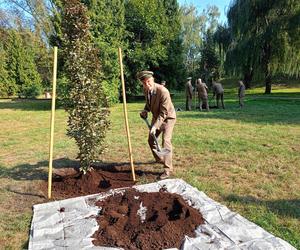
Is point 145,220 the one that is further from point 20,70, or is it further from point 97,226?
point 20,70

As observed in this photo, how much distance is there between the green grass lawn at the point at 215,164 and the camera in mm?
4531

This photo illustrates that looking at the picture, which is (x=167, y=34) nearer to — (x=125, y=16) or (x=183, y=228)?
(x=125, y=16)

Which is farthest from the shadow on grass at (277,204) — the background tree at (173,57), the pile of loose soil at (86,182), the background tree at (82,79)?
the background tree at (173,57)

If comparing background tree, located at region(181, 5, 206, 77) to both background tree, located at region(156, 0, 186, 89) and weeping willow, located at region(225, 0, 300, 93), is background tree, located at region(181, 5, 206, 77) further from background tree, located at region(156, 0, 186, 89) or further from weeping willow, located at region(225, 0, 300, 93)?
weeping willow, located at region(225, 0, 300, 93)

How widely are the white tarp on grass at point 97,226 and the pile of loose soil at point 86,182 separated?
0.60 metres

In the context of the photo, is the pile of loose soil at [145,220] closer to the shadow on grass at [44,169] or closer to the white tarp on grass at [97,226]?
the white tarp on grass at [97,226]

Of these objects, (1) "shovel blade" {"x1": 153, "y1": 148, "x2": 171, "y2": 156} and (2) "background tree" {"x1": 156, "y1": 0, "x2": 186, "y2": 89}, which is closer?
(1) "shovel blade" {"x1": 153, "y1": 148, "x2": 171, "y2": 156}

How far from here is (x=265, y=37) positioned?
80.6 ft

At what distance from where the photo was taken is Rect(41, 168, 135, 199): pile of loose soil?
5.59 meters

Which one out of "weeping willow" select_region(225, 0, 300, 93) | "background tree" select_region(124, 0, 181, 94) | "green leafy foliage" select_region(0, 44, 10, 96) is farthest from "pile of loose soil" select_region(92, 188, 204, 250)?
"green leafy foliage" select_region(0, 44, 10, 96)

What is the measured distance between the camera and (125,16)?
1022 inches

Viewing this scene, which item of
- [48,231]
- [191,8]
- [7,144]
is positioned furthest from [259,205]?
[191,8]

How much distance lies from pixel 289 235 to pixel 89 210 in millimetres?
2528

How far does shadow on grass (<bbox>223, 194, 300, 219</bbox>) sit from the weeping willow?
21344 mm
